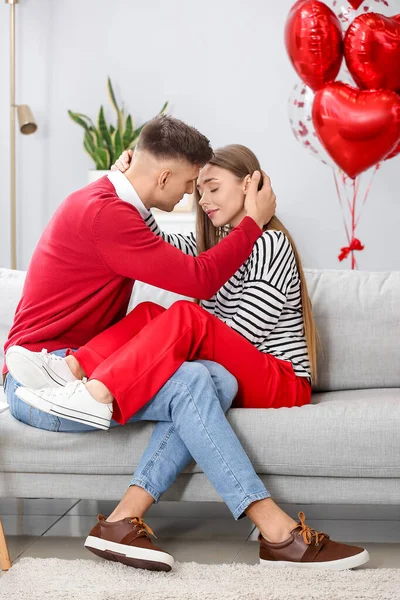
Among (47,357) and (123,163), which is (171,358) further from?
(123,163)

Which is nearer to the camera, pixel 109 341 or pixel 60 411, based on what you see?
pixel 60 411

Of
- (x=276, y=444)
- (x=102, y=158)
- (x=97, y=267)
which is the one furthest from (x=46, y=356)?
(x=102, y=158)

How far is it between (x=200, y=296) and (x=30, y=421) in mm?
515

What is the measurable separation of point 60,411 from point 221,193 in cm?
78

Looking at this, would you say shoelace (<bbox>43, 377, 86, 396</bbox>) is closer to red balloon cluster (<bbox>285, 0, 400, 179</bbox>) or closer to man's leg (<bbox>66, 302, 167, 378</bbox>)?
man's leg (<bbox>66, 302, 167, 378</bbox>)

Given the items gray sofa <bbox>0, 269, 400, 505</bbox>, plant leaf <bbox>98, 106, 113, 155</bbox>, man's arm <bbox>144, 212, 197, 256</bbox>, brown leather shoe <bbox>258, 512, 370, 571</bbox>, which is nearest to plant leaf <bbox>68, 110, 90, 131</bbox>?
plant leaf <bbox>98, 106, 113, 155</bbox>

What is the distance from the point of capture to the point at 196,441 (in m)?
1.78

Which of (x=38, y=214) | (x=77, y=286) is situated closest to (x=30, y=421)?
(x=77, y=286)

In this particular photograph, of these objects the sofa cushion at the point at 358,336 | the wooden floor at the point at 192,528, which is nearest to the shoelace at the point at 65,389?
the wooden floor at the point at 192,528

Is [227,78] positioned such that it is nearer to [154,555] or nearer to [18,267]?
[18,267]

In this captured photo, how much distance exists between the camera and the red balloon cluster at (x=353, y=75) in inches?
114

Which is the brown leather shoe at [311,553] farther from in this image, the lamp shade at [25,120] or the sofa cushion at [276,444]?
the lamp shade at [25,120]

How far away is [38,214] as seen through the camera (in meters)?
4.93

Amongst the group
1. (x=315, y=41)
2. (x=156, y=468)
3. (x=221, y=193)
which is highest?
(x=315, y=41)
